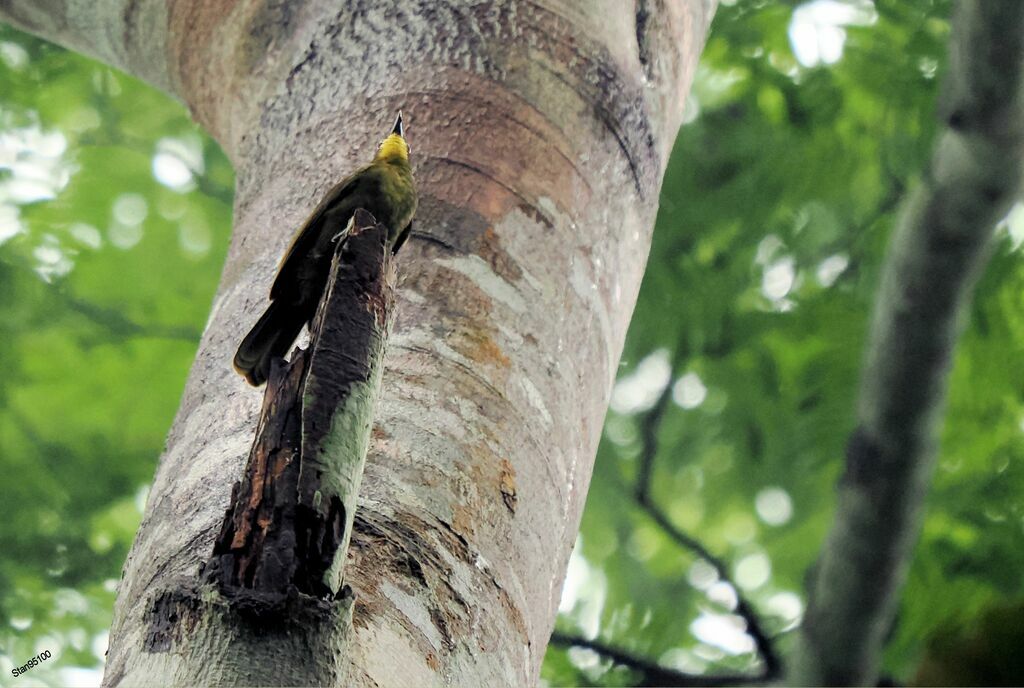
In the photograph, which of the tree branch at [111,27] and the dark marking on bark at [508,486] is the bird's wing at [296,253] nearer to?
the dark marking on bark at [508,486]

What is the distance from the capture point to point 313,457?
34.3 inches

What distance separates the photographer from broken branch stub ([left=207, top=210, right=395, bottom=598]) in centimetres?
84

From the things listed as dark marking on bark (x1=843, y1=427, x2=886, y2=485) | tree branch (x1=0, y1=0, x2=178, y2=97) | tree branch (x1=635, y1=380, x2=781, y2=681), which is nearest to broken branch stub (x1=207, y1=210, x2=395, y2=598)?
tree branch (x1=0, y1=0, x2=178, y2=97)

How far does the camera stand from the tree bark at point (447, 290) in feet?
3.55

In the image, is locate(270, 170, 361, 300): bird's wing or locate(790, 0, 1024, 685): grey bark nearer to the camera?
locate(270, 170, 361, 300): bird's wing

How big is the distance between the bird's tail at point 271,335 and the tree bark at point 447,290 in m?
0.15

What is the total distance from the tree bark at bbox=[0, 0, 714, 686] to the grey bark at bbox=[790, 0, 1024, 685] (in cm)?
71

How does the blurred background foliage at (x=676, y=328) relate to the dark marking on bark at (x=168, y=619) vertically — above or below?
above

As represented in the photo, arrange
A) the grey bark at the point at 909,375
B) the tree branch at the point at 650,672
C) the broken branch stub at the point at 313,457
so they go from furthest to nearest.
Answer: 1. the tree branch at the point at 650,672
2. the grey bark at the point at 909,375
3. the broken branch stub at the point at 313,457

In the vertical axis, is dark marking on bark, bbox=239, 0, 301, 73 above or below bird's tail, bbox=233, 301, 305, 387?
above

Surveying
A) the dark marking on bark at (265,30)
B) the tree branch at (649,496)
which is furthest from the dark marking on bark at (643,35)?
the tree branch at (649,496)

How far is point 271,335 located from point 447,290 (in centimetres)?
36

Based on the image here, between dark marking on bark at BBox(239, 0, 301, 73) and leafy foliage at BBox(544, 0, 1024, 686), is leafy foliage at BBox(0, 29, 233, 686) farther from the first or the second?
dark marking on bark at BBox(239, 0, 301, 73)

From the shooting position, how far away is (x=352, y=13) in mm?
1921
